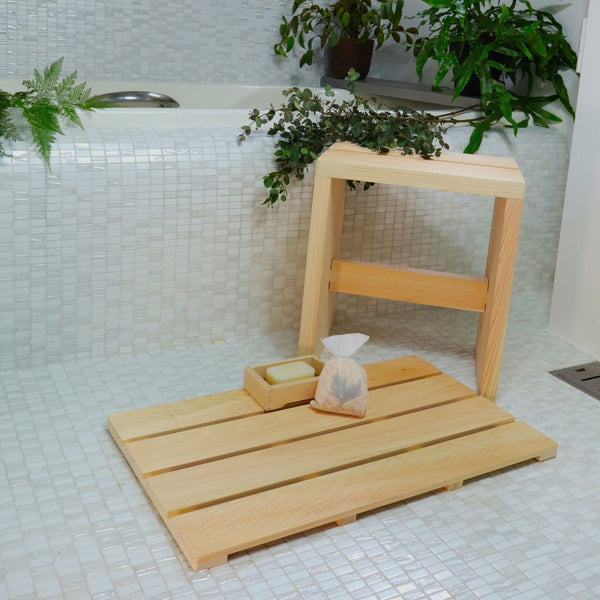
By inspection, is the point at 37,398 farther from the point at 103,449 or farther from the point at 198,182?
the point at 198,182

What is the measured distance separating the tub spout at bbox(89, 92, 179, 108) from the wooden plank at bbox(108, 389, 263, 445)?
1.27 m

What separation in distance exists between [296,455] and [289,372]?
9.8 inches

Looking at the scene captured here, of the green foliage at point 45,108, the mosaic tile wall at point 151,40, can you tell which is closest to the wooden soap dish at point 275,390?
the green foliage at point 45,108

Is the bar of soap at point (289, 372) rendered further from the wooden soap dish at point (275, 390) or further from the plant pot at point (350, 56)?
the plant pot at point (350, 56)

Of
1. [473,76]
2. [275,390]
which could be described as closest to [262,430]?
[275,390]

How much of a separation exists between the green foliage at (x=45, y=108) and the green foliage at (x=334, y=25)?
1472 millimetres

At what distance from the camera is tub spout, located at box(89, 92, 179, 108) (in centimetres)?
264

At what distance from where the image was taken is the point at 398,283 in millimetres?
1961

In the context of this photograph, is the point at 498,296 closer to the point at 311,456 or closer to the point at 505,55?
the point at 311,456

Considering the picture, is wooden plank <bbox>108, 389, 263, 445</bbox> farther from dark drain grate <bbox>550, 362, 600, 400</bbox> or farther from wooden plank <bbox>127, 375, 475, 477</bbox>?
dark drain grate <bbox>550, 362, 600, 400</bbox>

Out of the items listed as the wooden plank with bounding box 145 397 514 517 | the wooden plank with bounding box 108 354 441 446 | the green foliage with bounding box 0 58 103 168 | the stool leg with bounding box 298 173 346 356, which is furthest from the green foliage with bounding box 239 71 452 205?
the wooden plank with bounding box 145 397 514 517

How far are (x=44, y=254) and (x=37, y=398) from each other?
0.31m

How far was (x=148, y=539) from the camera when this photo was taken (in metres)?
1.33

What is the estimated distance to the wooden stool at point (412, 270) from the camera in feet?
5.61
